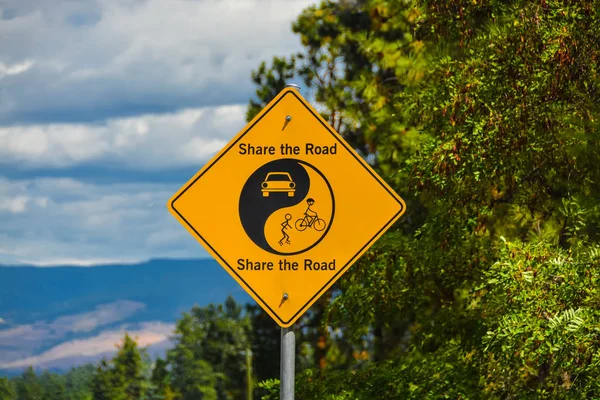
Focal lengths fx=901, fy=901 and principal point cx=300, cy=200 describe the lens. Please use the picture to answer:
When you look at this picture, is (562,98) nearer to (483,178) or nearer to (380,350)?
(483,178)

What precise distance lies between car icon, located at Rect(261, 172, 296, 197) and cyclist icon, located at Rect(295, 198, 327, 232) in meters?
0.10

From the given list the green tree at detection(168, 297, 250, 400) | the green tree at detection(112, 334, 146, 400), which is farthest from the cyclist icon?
the green tree at detection(112, 334, 146, 400)

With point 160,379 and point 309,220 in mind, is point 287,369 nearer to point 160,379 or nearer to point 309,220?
point 309,220

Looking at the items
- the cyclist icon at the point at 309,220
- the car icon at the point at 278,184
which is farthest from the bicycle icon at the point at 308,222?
the car icon at the point at 278,184

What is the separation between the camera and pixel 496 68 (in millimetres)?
8227

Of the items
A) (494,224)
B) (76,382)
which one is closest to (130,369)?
(76,382)

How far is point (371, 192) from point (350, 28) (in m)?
16.9

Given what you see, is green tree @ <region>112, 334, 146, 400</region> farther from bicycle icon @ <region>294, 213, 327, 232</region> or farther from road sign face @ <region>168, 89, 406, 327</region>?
bicycle icon @ <region>294, 213, 327, 232</region>

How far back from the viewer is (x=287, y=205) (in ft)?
13.7

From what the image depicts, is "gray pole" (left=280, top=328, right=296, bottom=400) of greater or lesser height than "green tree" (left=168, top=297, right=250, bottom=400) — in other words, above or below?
below

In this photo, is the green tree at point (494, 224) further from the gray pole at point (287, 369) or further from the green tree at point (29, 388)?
the green tree at point (29, 388)

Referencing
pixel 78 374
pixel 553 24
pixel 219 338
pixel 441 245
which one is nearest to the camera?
pixel 553 24

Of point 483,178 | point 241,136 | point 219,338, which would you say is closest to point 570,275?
point 483,178

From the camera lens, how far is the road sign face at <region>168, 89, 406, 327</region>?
418cm
